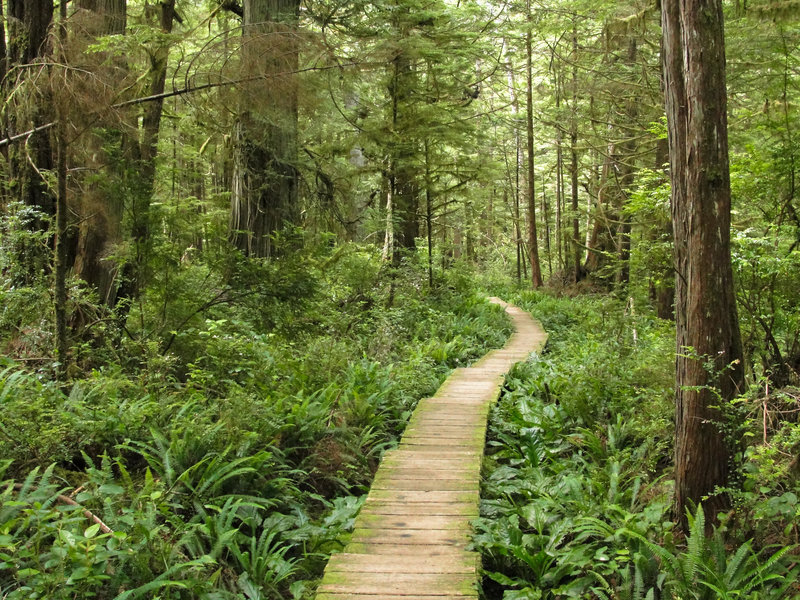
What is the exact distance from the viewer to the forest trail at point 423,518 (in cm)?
404

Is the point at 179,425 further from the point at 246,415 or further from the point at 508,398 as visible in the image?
the point at 508,398

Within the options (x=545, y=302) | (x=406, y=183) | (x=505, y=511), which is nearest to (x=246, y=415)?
(x=505, y=511)

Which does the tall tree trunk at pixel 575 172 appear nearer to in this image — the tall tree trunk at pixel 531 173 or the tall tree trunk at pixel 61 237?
the tall tree trunk at pixel 531 173

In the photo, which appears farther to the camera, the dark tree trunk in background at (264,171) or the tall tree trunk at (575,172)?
the tall tree trunk at (575,172)

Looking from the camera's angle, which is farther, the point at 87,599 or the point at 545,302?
the point at 545,302

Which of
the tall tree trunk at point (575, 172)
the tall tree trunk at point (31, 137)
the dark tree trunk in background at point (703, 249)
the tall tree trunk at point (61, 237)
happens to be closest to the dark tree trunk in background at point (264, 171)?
the tall tree trunk at point (61, 237)

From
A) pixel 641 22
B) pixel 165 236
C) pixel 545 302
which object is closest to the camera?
pixel 165 236

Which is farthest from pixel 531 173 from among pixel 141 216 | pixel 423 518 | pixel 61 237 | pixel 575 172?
pixel 423 518

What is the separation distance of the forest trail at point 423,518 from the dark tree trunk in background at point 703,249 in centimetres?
202

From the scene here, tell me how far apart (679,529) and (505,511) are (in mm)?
1515

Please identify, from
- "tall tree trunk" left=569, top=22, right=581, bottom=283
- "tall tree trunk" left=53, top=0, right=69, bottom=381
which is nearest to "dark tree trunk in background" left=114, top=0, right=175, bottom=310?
"tall tree trunk" left=53, top=0, right=69, bottom=381

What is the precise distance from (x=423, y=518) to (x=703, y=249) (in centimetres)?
333

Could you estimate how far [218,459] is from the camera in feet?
17.0

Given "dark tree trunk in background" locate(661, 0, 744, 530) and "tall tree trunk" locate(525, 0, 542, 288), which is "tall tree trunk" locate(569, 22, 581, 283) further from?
"dark tree trunk in background" locate(661, 0, 744, 530)
